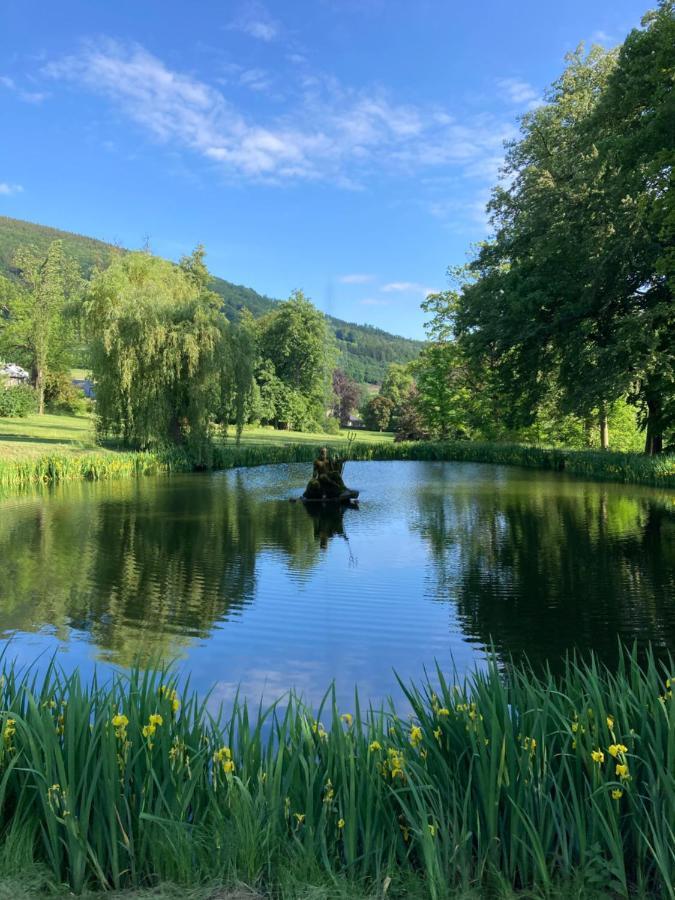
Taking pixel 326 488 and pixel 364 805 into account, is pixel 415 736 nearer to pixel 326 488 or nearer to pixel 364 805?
pixel 364 805

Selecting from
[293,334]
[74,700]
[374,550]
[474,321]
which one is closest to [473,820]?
[74,700]

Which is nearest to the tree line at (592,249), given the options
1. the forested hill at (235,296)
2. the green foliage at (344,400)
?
the green foliage at (344,400)

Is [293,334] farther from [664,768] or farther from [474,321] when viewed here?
[664,768]

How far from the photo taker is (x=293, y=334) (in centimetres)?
7062

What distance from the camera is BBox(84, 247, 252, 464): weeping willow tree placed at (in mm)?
26000

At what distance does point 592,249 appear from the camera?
72.6 ft

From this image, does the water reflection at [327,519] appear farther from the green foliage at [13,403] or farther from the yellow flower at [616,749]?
the green foliage at [13,403]

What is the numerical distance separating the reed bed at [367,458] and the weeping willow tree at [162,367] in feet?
4.58

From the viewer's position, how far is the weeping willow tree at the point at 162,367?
26.0m

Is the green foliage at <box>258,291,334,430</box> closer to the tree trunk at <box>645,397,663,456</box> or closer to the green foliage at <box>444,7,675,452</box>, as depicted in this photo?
the green foliage at <box>444,7,675,452</box>

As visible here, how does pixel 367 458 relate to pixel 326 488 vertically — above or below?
above

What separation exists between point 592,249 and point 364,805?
22.3m

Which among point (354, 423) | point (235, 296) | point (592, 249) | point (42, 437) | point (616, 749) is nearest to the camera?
point (616, 749)

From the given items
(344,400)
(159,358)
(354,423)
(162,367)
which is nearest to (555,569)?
(162,367)
